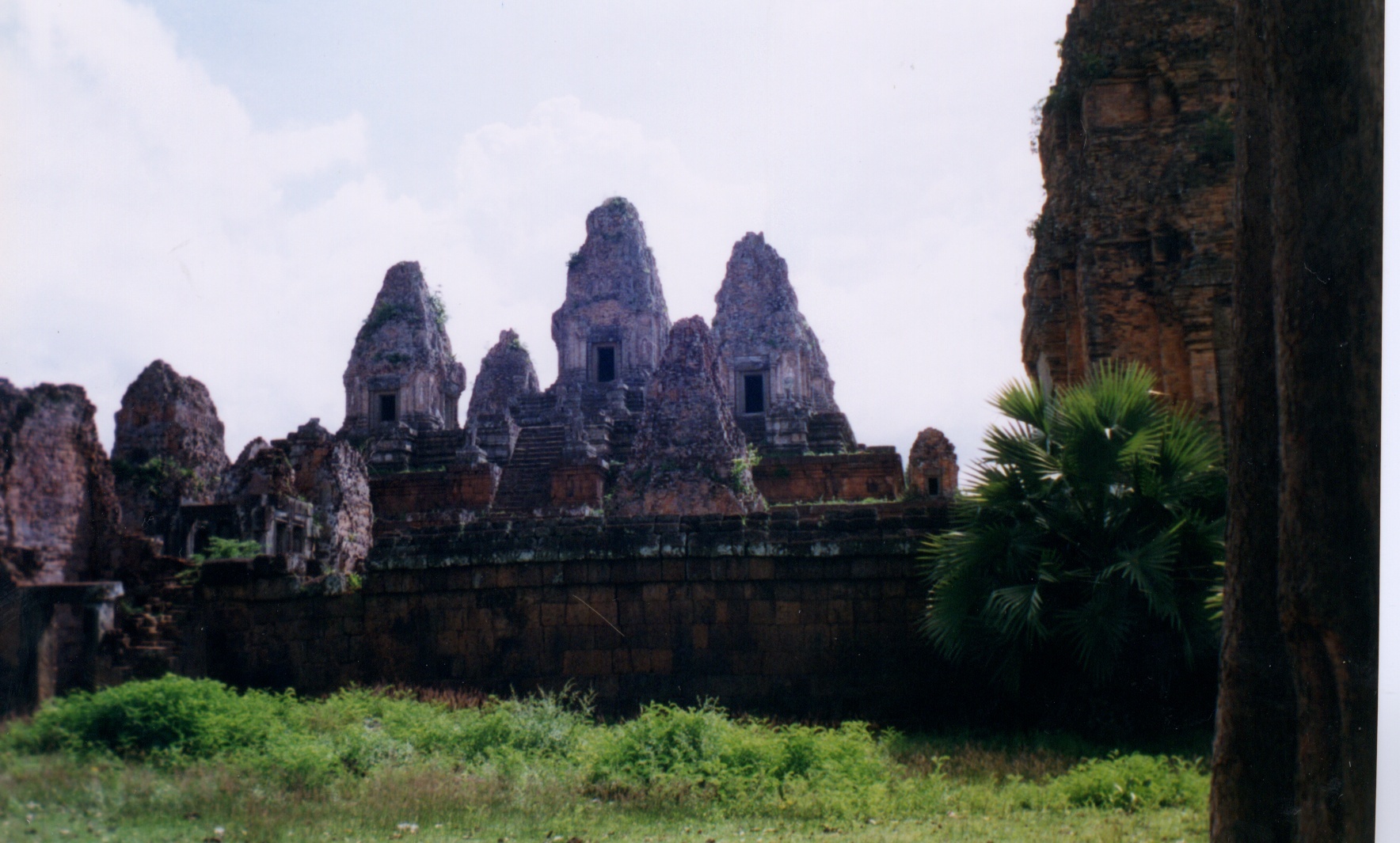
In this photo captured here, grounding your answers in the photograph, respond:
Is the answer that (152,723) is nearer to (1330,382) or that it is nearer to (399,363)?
(1330,382)

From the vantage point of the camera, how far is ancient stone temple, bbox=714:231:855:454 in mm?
29516

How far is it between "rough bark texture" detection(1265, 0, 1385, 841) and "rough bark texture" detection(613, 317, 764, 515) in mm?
11900

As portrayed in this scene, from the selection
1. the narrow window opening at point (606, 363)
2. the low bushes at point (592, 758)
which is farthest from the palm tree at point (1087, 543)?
the narrow window opening at point (606, 363)

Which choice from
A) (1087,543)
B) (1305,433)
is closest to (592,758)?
(1087,543)

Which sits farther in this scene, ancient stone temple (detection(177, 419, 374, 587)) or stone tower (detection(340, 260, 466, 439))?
stone tower (detection(340, 260, 466, 439))

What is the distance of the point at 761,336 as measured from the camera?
98.1 feet

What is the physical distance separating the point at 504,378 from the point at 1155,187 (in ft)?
72.0

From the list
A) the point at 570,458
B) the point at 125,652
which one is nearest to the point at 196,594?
the point at 125,652

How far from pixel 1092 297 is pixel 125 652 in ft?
33.7

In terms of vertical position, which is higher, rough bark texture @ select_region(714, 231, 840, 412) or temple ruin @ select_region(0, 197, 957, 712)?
rough bark texture @ select_region(714, 231, 840, 412)

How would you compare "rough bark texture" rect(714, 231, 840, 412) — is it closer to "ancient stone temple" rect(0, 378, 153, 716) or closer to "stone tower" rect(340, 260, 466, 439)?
"stone tower" rect(340, 260, 466, 439)

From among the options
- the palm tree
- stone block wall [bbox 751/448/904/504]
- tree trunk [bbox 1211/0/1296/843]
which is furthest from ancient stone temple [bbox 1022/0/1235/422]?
stone block wall [bbox 751/448/904/504]

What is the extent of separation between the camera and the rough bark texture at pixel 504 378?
3125 cm

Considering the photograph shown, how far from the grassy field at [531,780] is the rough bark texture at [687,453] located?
29.5 feet
